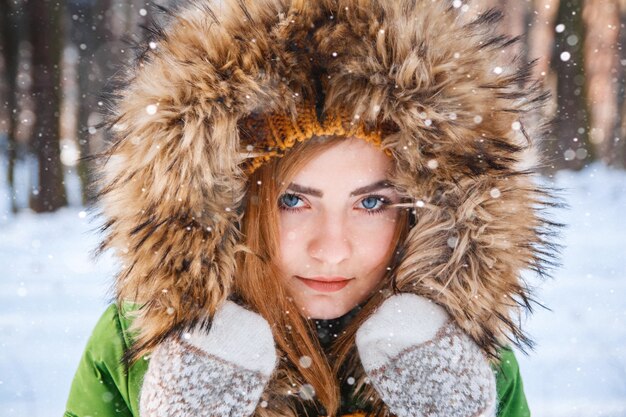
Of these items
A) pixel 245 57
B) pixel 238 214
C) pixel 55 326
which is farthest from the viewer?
pixel 55 326

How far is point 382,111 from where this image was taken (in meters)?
1.86

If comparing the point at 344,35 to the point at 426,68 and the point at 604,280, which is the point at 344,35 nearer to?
the point at 426,68

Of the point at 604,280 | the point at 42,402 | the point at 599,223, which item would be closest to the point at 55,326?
the point at 42,402

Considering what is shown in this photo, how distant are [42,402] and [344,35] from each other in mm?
2825

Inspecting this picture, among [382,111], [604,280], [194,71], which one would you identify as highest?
[194,71]

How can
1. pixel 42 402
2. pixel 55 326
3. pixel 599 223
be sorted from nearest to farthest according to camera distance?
pixel 42 402 → pixel 55 326 → pixel 599 223

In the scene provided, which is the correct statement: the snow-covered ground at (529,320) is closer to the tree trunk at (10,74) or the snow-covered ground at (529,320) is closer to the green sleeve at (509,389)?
the tree trunk at (10,74)

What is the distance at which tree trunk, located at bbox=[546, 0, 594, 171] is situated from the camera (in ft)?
32.8

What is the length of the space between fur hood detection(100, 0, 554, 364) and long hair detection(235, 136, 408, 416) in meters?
0.07

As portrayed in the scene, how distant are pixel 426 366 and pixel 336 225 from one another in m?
0.47

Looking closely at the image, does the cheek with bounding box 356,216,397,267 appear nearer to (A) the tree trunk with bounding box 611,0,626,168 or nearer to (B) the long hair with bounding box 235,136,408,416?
(B) the long hair with bounding box 235,136,408,416

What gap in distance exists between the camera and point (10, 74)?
9.22 m

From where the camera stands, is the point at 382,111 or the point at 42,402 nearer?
the point at 382,111

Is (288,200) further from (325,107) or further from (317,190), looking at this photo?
(325,107)
